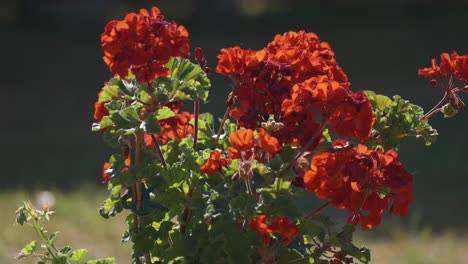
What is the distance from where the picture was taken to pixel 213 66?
9742 millimetres

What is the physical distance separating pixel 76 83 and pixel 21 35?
2401mm

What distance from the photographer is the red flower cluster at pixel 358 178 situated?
162 centimetres

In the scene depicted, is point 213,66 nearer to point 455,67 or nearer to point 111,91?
point 455,67

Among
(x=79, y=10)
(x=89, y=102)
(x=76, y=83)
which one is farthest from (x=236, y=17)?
(x=89, y=102)


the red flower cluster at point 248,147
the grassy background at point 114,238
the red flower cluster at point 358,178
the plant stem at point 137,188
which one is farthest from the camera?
the grassy background at point 114,238

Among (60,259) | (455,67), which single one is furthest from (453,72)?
(60,259)

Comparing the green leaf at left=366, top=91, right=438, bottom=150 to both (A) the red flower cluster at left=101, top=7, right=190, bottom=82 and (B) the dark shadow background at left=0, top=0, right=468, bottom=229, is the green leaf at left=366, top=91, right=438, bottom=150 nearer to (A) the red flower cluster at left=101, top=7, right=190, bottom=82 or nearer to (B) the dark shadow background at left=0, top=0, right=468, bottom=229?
(A) the red flower cluster at left=101, top=7, right=190, bottom=82

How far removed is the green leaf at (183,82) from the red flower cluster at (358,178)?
0.24 meters

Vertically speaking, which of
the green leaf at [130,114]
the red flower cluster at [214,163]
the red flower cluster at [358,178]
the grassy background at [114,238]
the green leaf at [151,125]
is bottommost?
the red flower cluster at [358,178]

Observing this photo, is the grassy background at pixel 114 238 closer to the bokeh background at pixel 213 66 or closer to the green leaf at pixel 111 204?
the bokeh background at pixel 213 66

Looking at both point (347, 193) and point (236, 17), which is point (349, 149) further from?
point (236, 17)

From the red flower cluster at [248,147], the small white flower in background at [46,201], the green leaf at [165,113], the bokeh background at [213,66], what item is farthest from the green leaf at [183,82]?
the bokeh background at [213,66]

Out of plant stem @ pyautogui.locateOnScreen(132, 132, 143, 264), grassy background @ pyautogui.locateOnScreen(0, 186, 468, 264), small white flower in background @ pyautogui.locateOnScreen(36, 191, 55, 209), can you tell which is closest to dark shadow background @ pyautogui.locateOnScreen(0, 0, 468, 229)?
grassy background @ pyautogui.locateOnScreen(0, 186, 468, 264)

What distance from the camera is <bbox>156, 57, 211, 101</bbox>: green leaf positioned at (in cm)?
170
